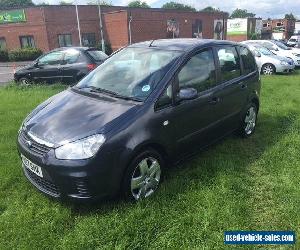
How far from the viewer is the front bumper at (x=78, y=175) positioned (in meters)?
3.52

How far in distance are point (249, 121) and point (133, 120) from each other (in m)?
3.23

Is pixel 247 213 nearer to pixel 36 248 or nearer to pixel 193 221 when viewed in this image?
pixel 193 221

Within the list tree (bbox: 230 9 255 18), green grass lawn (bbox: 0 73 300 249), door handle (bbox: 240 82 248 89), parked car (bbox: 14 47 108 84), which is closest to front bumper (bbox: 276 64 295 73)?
parked car (bbox: 14 47 108 84)

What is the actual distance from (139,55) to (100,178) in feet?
6.77

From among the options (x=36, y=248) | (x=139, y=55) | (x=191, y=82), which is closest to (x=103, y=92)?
(x=139, y=55)

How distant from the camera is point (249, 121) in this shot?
6.36 metres

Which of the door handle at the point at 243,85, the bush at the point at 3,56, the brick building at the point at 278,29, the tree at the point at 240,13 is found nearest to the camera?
the door handle at the point at 243,85

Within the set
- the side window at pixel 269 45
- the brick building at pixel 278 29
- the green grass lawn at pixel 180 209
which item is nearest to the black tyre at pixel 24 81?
the green grass lawn at pixel 180 209

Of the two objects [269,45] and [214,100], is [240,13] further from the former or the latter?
[214,100]

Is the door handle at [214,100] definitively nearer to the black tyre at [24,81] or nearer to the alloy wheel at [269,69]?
the black tyre at [24,81]

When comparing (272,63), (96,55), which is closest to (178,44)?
(96,55)

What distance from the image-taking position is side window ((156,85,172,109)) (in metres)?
4.14

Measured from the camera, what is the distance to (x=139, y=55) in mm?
4922

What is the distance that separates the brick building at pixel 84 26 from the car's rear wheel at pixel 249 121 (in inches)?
1410
